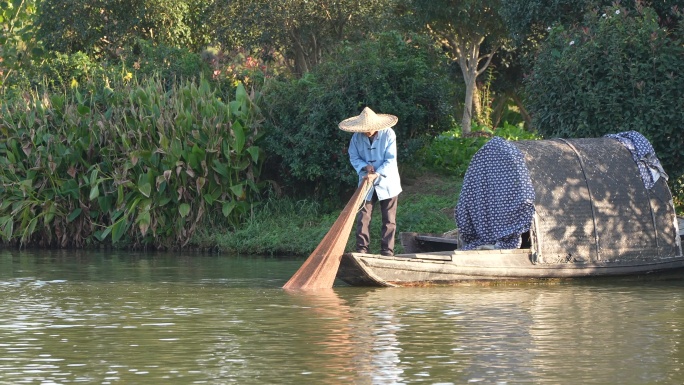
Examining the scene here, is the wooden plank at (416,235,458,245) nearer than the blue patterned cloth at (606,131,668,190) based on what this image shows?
No

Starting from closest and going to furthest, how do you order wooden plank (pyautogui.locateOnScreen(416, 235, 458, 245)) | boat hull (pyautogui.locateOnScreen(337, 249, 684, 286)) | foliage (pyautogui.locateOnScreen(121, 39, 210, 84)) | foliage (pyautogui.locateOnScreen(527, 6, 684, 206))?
boat hull (pyautogui.locateOnScreen(337, 249, 684, 286)) → wooden plank (pyautogui.locateOnScreen(416, 235, 458, 245)) → foliage (pyautogui.locateOnScreen(527, 6, 684, 206)) → foliage (pyautogui.locateOnScreen(121, 39, 210, 84))

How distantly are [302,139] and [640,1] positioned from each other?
5.32 m

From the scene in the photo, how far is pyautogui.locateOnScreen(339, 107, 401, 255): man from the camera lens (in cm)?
1415

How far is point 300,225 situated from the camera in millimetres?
19250

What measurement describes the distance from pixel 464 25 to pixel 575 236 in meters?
16.8

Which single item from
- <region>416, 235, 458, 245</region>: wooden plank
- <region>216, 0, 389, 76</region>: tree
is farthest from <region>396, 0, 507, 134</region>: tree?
<region>416, 235, 458, 245</region>: wooden plank

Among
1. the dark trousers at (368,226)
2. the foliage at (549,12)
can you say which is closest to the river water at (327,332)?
the dark trousers at (368,226)

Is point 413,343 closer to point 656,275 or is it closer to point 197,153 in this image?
point 656,275

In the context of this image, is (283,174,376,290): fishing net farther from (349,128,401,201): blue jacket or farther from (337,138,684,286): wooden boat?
(349,128,401,201): blue jacket

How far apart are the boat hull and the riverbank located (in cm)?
373

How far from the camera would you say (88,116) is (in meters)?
20.3

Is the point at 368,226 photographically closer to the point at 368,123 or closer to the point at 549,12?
the point at 368,123

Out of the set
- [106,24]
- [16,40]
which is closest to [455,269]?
[106,24]

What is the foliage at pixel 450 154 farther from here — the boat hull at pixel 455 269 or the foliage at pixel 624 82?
the boat hull at pixel 455 269
